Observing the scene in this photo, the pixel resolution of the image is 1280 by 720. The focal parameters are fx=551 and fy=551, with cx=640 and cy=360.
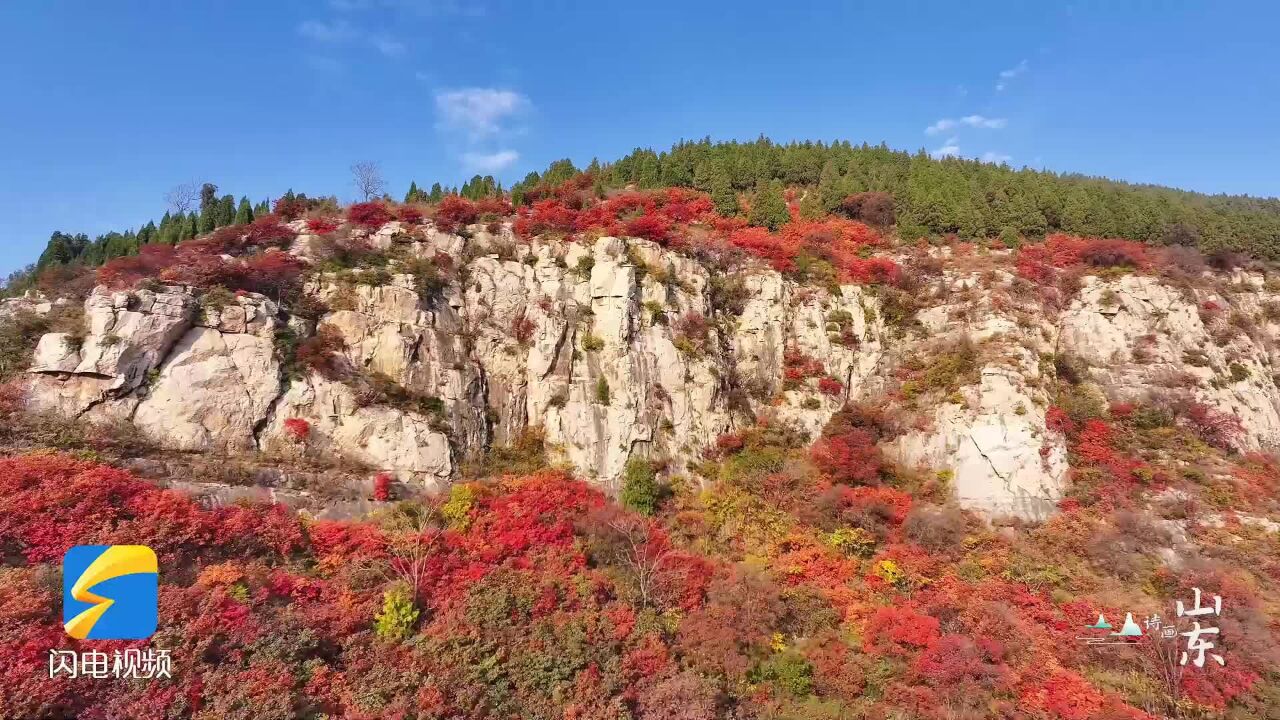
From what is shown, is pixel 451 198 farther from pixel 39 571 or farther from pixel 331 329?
pixel 39 571

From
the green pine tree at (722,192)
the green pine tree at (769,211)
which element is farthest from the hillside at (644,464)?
the green pine tree at (722,192)

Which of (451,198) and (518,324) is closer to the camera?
(518,324)

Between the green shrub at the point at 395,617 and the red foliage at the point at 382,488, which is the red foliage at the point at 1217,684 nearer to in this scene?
the green shrub at the point at 395,617

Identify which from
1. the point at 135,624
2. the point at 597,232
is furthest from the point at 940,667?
the point at 597,232

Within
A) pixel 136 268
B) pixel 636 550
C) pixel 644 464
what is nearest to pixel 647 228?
pixel 644 464

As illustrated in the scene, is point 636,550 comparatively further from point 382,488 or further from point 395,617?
point 382,488

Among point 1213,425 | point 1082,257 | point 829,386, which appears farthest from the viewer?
point 1082,257
